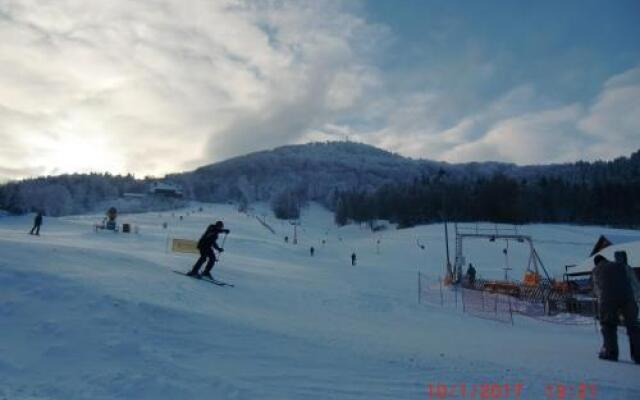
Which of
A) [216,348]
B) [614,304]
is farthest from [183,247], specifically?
[614,304]

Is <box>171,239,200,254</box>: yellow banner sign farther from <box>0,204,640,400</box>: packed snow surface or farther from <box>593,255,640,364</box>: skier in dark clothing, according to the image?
<box>593,255,640,364</box>: skier in dark clothing

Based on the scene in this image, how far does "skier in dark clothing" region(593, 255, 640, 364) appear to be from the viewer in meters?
7.83

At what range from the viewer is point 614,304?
8.03m

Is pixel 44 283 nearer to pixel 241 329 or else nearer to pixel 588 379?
pixel 241 329

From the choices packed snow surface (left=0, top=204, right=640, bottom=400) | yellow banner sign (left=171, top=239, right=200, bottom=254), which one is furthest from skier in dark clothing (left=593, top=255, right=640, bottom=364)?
yellow banner sign (left=171, top=239, right=200, bottom=254)

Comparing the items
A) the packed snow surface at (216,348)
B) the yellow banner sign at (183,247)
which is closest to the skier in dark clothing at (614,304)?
the packed snow surface at (216,348)

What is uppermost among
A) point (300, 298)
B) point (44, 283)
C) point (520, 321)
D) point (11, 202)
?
point (11, 202)

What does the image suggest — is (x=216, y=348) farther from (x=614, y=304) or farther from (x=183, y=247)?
(x=183, y=247)

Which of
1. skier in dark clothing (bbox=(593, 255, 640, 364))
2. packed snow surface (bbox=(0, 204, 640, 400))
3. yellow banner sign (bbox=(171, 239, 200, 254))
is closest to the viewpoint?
packed snow surface (bbox=(0, 204, 640, 400))

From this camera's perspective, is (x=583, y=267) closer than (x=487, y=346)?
No

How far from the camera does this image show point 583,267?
31.3 metres

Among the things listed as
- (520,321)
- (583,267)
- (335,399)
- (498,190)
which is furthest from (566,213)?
(335,399)

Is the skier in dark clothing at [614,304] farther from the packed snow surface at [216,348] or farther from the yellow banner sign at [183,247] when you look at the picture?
the yellow banner sign at [183,247]

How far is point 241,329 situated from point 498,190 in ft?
381
